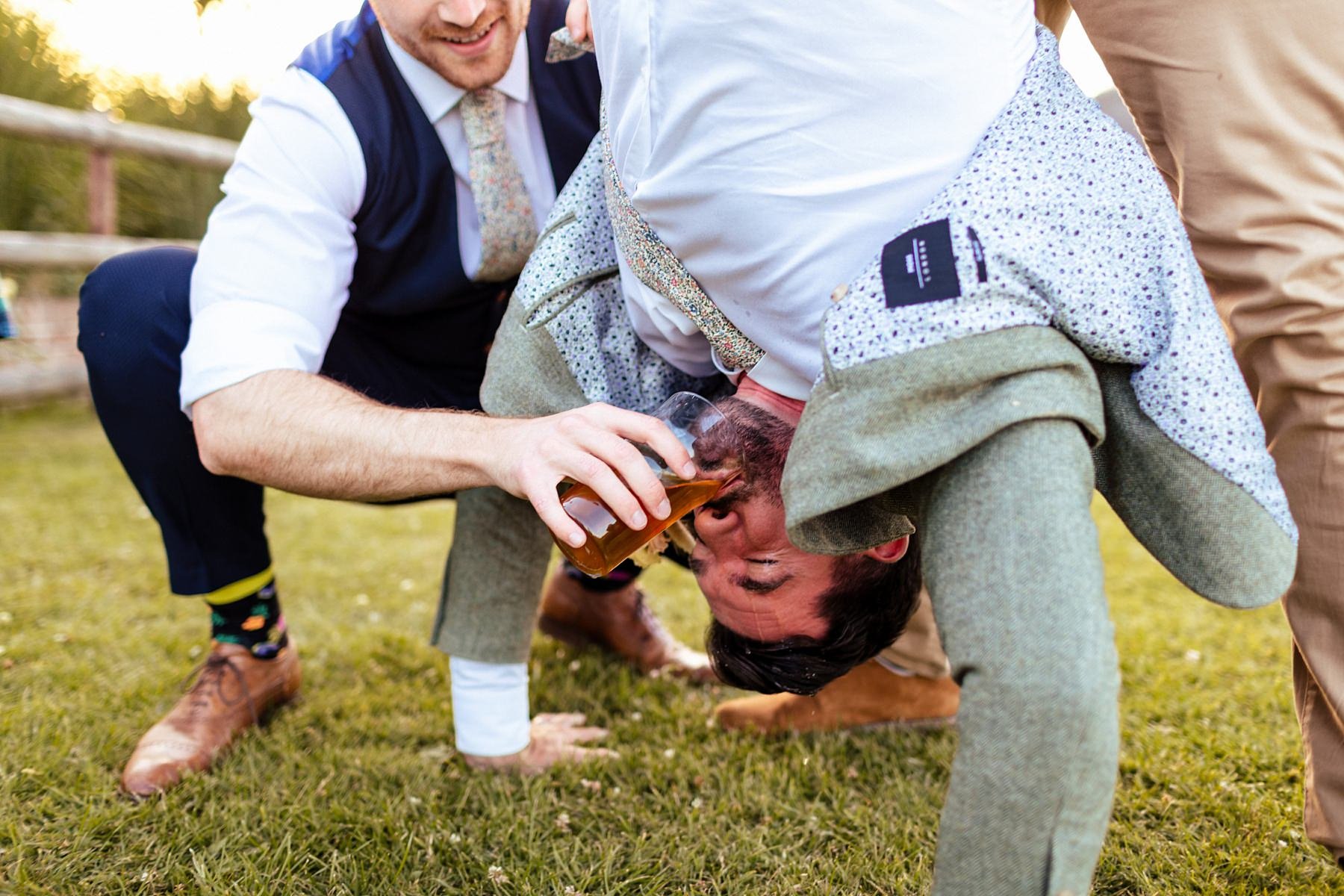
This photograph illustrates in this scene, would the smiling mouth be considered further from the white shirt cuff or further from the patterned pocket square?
the white shirt cuff

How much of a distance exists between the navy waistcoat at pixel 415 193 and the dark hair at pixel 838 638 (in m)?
0.82

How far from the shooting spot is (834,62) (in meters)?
1.14

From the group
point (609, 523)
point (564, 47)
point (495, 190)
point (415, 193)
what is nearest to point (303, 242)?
point (415, 193)

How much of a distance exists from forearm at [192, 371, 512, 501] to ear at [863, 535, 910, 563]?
569 mm

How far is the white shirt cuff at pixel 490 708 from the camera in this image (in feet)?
6.10

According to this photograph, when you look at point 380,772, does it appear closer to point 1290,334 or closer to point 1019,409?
point 1019,409

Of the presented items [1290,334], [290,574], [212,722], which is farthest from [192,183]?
[1290,334]

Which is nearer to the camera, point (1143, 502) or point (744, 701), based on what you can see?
point (1143, 502)

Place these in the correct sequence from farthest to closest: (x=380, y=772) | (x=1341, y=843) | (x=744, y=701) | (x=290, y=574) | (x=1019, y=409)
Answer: (x=290, y=574) → (x=744, y=701) → (x=380, y=772) → (x=1341, y=843) → (x=1019, y=409)

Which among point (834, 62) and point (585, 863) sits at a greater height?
point (834, 62)

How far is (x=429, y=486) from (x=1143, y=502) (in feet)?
3.07

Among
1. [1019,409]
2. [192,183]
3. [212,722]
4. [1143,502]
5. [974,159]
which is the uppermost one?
[974,159]

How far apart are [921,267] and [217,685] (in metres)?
1.57

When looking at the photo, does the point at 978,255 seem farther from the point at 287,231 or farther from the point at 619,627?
A: the point at 619,627
